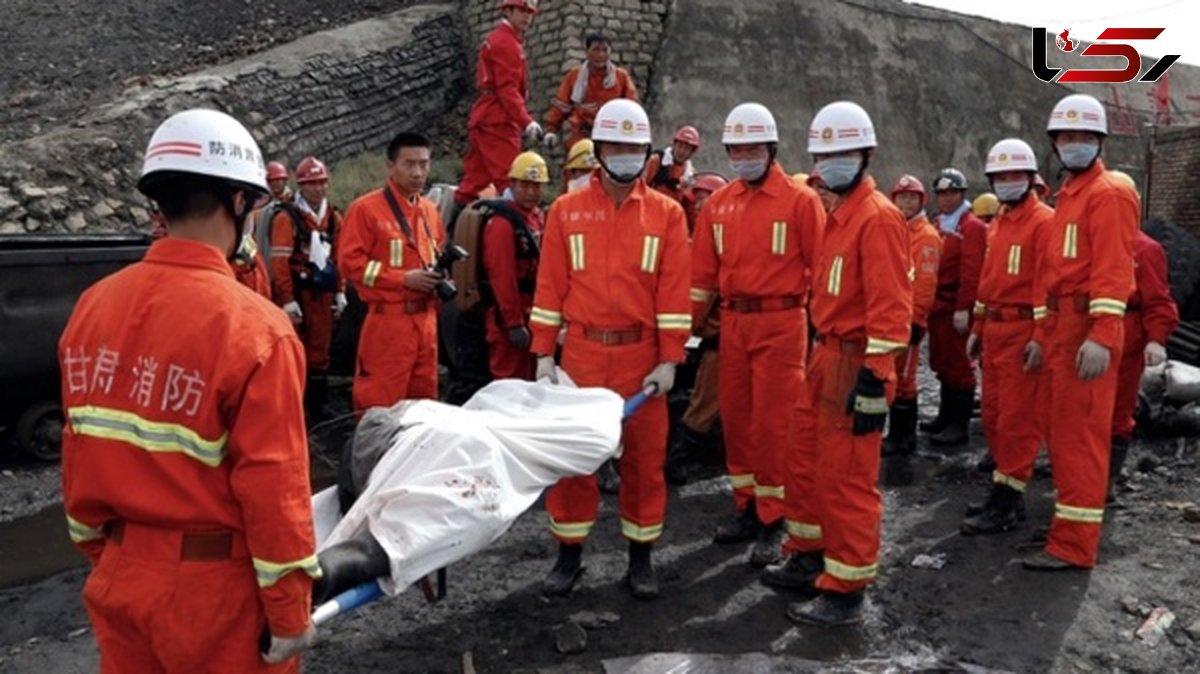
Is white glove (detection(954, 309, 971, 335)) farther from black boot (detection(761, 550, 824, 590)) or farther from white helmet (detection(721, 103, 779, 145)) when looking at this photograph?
black boot (detection(761, 550, 824, 590))

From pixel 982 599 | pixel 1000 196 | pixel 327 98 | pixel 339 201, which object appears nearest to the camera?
pixel 982 599

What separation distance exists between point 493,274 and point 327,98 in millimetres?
8115

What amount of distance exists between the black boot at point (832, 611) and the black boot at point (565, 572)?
40.6 inches

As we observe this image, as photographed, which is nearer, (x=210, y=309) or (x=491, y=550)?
(x=210, y=309)

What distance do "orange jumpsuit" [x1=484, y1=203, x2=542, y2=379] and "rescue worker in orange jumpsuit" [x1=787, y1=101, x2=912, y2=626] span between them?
7.23 feet

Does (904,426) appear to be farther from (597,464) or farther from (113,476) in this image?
(113,476)

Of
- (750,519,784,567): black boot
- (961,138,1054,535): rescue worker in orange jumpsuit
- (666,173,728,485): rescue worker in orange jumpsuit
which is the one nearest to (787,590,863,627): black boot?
(750,519,784,567): black boot

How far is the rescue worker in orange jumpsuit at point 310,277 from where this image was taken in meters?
7.29

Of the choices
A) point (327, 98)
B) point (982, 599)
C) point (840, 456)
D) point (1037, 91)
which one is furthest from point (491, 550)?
point (1037, 91)

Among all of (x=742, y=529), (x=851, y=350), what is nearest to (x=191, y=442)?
(x=851, y=350)

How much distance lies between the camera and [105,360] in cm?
206

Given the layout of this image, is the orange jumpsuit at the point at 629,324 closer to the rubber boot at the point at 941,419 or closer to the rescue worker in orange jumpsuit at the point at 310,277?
the rescue worker in orange jumpsuit at the point at 310,277

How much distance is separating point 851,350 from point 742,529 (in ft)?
4.76

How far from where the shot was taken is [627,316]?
433 centimetres
